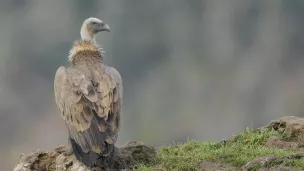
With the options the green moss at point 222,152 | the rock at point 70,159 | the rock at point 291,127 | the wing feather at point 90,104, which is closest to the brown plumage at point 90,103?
the wing feather at point 90,104

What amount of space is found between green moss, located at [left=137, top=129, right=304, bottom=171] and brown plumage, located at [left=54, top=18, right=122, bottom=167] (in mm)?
668

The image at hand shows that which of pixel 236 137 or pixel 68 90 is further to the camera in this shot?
pixel 236 137

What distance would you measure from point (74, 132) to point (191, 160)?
A: 1.65 metres

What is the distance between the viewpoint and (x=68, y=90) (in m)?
11.6

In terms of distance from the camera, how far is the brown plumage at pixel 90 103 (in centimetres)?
1093

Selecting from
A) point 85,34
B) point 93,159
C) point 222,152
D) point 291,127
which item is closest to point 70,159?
point 93,159

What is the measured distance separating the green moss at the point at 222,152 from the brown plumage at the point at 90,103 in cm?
67

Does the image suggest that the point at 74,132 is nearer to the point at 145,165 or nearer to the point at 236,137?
the point at 145,165

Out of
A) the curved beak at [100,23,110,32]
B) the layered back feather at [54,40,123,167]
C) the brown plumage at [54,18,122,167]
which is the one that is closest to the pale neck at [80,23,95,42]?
the curved beak at [100,23,110,32]

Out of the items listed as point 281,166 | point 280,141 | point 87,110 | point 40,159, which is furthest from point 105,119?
point 280,141

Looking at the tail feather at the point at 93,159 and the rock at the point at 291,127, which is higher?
the rock at the point at 291,127

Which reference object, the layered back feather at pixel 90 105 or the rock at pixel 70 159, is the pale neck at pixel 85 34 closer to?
the layered back feather at pixel 90 105

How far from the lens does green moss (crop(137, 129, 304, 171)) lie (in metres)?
11.4

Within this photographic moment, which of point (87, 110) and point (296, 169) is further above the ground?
point (87, 110)
